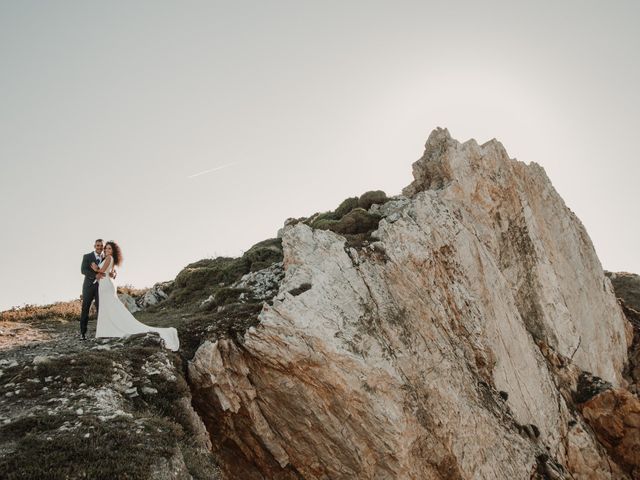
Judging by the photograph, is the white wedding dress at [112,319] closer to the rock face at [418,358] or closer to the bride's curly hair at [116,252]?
the bride's curly hair at [116,252]

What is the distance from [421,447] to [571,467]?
40.7 feet

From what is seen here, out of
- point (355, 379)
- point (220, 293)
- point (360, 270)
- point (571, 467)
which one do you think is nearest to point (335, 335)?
point (355, 379)

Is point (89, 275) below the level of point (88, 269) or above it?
below

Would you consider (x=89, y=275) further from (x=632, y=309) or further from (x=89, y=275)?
(x=632, y=309)

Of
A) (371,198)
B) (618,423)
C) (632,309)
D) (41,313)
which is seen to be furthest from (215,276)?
(632,309)

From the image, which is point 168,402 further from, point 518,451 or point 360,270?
point 518,451

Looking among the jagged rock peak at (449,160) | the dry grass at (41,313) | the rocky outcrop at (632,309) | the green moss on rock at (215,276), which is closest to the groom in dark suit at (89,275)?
the green moss on rock at (215,276)

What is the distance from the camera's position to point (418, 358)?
61.5ft

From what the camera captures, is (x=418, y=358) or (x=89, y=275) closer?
(x=89, y=275)

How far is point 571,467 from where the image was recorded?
23.3 metres

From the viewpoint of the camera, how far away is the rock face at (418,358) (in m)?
16.0

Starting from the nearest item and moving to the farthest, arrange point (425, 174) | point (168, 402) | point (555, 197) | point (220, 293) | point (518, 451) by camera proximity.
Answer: point (168, 402) → point (518, 451) → point (220, 293) → point (425, 174) → point (555, 197)

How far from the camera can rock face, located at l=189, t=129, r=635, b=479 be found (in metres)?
16.0

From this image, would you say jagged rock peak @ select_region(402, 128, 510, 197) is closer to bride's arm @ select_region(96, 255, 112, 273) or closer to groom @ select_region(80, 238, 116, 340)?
bride's arm @ select_region(96, 255, 112, 273)
